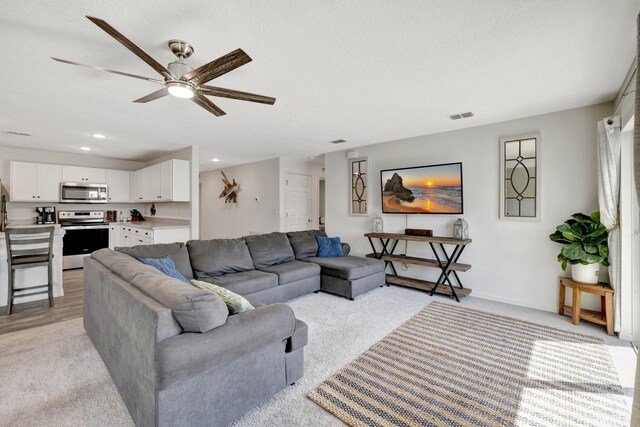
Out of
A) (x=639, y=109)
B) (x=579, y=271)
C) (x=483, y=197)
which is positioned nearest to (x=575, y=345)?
(x=579, y=271)

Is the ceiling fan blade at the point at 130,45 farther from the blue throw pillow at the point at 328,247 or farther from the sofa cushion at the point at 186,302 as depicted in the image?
the blue throw pillow at the point at 328,247

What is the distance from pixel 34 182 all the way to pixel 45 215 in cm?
67

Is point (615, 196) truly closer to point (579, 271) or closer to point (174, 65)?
point (579, 271)

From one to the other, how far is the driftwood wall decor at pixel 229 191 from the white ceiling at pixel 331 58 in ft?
12.1

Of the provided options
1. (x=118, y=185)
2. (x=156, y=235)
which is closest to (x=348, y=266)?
(x=156, y=235)

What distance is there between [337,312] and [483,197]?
260 cm

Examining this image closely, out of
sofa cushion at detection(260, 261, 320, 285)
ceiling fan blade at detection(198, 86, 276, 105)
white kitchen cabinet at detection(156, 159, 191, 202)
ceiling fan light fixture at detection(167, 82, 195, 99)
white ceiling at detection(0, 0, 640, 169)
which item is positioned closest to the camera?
white ceiling at detection(0, 0, 640, 169)

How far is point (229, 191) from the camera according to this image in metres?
7.77

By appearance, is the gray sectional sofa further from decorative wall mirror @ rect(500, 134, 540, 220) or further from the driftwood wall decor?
the driftwood wall decor

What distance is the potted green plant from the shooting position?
115 inches

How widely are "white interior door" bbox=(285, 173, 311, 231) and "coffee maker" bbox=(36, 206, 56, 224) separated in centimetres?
470

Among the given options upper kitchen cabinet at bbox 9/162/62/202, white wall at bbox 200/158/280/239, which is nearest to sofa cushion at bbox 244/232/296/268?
white wall at bbox 200/158/280/239

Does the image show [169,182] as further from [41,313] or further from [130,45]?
[130,45]

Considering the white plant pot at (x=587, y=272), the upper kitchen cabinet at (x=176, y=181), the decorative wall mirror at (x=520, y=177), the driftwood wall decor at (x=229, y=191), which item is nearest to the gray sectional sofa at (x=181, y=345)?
the upper kitchen cabinet at (x=176, y=181)
